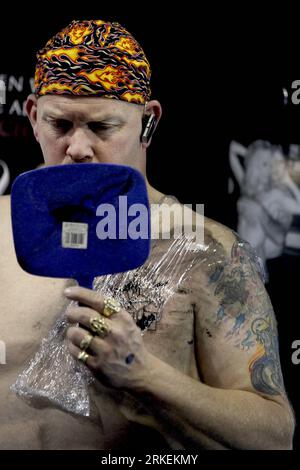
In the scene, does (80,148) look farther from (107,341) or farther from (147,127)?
(107,341)

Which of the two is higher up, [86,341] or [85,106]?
[85,106]

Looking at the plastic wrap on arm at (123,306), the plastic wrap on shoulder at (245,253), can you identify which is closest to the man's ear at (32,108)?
the plastic wrap on arm at (123,306)

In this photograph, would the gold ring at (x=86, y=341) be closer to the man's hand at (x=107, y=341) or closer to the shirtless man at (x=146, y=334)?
the man's hand at (x=107, y=341)

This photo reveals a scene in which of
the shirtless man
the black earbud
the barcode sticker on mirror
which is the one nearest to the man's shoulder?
the shirtless man

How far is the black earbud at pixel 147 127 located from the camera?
1.46 metres

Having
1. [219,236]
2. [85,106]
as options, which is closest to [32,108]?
[85,106]

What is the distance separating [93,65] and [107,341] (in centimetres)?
61

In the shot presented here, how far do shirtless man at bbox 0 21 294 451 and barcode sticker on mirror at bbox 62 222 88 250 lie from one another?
208 millimetres

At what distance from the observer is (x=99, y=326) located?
1027mm

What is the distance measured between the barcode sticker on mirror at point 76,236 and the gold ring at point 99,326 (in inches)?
5.3

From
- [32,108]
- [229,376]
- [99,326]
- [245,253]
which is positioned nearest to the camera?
[99,326]

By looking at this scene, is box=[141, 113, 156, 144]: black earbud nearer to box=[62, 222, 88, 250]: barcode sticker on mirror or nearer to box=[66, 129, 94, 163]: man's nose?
box=[66, 129, 94, 163]: man's nose
